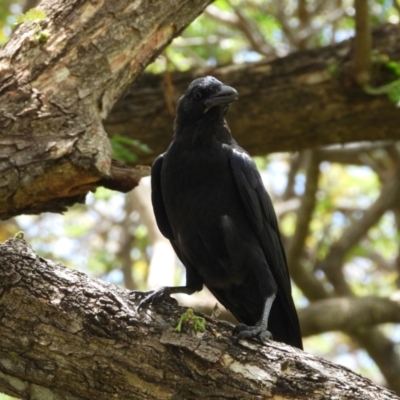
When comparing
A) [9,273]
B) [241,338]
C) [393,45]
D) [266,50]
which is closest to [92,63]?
[9,273]

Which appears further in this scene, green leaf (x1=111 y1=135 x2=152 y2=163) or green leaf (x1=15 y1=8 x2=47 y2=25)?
green leaf (x1=111 y1=135 x2=152 y2=163)

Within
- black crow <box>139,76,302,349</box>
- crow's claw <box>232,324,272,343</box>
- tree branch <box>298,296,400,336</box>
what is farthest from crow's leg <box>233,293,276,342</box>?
tree branch <box>298,296,400,336</box>

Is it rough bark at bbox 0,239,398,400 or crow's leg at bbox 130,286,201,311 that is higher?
crow's leg at bbox 130,286,201,311

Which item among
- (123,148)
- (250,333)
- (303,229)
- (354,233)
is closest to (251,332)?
(250,333)

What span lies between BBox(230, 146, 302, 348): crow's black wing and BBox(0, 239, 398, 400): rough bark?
1294 millimetres

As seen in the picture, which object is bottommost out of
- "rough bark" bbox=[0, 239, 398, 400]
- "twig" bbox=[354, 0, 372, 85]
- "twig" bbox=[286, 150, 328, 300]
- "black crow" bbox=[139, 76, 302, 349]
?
"rough bark" bbox=[0, 239, 398, 400]

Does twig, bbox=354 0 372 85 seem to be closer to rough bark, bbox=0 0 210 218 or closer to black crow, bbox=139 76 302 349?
rough bark, bbox=0 0 210 218

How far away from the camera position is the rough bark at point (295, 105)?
6438 mm

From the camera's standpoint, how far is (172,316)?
3918mm

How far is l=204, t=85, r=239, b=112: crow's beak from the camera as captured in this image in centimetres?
499

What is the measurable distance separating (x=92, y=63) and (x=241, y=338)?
7.34 feet

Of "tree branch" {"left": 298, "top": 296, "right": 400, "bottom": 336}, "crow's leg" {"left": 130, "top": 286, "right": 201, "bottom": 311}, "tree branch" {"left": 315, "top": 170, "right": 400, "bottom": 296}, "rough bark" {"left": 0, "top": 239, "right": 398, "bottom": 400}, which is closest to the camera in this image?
"rough bark" {"left": 0, "top": 239, "right": 398, "bottom": 400}

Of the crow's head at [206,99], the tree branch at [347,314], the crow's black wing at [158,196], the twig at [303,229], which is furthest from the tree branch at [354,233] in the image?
the crow's head at [206,99]

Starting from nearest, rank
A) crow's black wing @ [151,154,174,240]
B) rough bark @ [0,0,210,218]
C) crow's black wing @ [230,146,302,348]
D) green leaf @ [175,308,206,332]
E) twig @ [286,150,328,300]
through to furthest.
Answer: green leaf @ [175,308,206,332]
rough bark @ [0,0,210,218]
crow's black wing @ [230,146,302,348]
crow's black wing @ [151,154,174,240]
twig @ [286,150,328,300]
